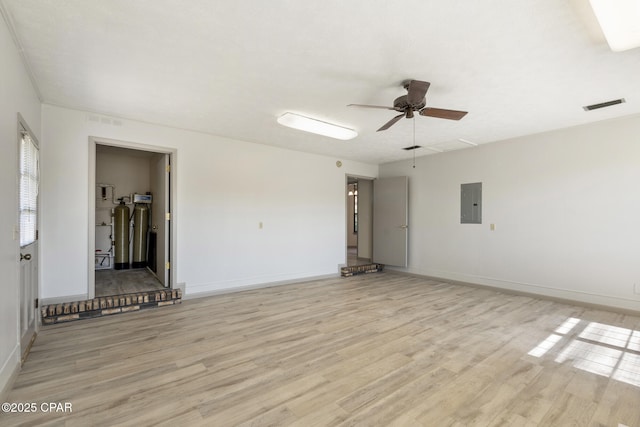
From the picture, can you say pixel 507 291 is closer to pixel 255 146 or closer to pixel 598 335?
pixel 598 335

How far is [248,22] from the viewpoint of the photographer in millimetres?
2092

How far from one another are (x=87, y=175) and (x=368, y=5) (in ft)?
12.9

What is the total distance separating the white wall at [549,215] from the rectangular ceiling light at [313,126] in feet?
8.95

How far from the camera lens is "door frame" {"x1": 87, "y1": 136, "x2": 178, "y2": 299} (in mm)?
3860

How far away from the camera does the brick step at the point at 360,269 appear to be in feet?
21.3

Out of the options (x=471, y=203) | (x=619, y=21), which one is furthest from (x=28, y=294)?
(x=471, y=203)

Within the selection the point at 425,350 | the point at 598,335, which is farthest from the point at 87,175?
the point at 598,335

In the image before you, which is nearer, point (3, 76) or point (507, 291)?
point (3, 76)

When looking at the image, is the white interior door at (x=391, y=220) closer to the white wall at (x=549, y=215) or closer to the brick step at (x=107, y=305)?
the white wall at (x=549, y=215)

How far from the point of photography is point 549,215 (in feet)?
15.2

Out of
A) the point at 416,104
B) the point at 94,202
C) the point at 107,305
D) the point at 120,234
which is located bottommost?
the point at 107,305

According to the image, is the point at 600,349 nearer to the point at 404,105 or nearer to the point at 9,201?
the point at 404,105

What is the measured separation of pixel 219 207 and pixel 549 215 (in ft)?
17.2

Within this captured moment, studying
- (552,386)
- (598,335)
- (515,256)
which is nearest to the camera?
(552,386)
